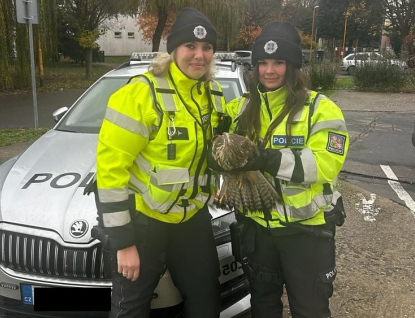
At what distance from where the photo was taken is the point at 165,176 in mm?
1952

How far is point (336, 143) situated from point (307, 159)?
167 millimetres

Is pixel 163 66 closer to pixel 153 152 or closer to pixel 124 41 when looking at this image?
pixel 153 152

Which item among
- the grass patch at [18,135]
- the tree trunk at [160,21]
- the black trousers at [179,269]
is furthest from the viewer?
the tree trunk at [160,21]

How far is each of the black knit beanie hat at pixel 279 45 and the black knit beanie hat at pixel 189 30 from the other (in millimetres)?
240

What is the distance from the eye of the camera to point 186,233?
213 centimetres

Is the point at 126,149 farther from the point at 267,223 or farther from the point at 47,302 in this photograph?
the point at 47,302

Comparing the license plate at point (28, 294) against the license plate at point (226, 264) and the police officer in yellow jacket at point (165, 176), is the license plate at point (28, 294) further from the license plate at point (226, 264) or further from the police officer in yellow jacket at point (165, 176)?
the license plate at point (226, 264)

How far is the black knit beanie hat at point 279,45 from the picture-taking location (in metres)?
2.09

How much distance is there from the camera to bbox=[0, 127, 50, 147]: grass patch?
804 cm

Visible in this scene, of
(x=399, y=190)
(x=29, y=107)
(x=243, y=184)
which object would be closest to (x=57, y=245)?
(x=243, y=184)

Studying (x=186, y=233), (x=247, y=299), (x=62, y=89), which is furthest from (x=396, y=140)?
(x=62, y=89)

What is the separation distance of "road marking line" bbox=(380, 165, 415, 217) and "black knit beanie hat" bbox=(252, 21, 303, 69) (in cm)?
356

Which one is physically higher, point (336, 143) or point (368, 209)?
point (336, 143)

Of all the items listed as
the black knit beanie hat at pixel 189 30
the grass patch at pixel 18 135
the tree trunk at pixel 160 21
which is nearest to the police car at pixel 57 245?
the black knit beanie hat at pixel 189 30
